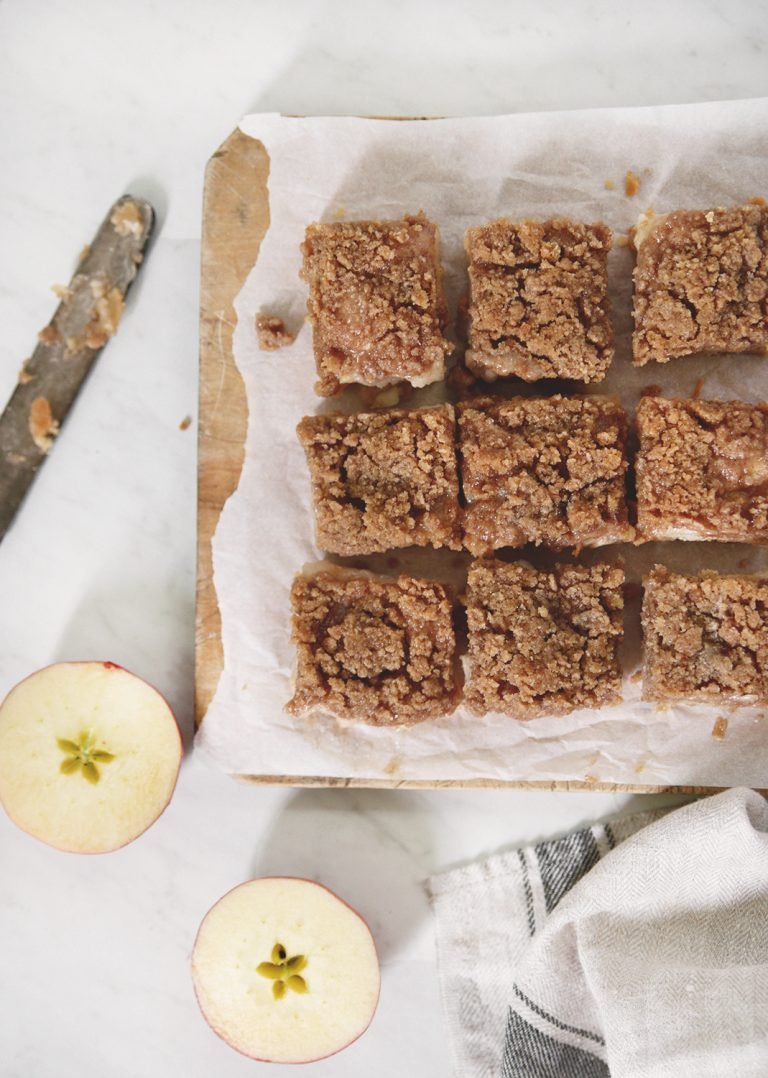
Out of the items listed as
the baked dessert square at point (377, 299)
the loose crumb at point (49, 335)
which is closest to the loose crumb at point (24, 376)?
the loose crumb at point (49, 335)

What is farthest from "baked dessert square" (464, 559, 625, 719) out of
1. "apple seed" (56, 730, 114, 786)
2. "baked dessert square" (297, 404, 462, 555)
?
"apple seed" (56, 730, 114, 786)

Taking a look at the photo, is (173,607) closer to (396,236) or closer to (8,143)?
(396,236)

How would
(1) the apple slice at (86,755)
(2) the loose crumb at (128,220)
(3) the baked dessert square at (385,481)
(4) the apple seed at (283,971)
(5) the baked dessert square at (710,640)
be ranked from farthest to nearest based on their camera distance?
(2) the loose crumb at (128,220)
(1) the apple slice at (86,755)
(4) the apple seed at (283,971)
(3) the baked dessert square at (385,481)
(5) the baked dessert square at (710,640)

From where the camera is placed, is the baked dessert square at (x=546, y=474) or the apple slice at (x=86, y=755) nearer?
the baked dessert square at (x=546, y=474)

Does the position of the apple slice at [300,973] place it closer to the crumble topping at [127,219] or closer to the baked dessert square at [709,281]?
the baked dessert square at [709,281]

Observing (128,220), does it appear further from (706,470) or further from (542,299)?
(706,470)

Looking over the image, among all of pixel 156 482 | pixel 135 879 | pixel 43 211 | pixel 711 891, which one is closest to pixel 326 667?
pixel 156 482
